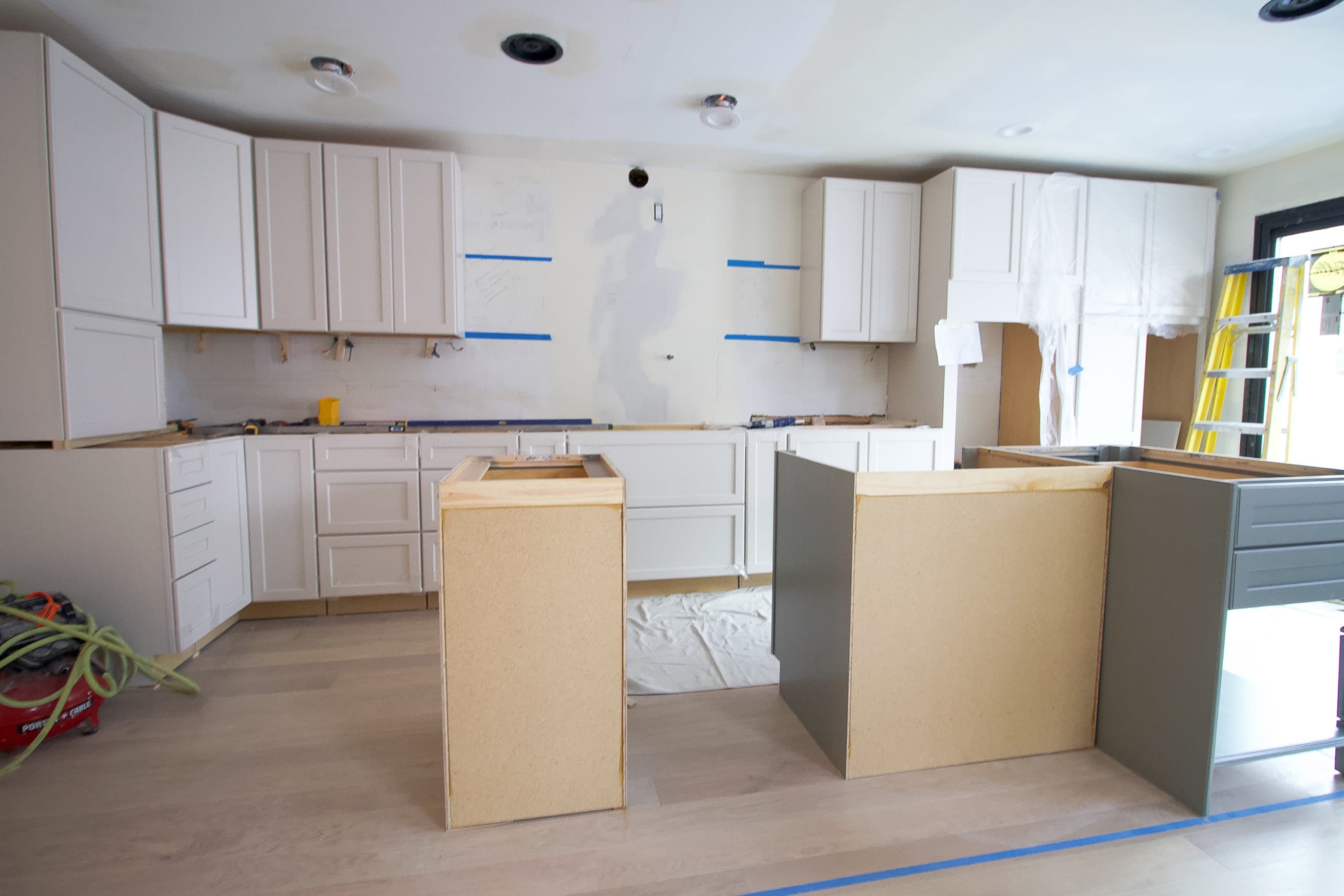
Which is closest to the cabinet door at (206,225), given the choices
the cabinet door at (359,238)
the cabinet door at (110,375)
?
the cabinet door at (110,375)

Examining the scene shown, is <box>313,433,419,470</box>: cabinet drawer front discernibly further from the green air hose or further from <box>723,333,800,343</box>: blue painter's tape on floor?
<box>723,333,800,343</box>: blue painter's tape on floor

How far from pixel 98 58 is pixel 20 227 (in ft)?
2.72

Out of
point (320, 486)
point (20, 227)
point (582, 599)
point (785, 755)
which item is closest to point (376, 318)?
point (320, 486)

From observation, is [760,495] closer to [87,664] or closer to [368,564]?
[368,564]

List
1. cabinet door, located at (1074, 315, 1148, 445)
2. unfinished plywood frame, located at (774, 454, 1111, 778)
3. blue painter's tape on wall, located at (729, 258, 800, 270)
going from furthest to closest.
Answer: blue painter's tape on wall, located at (729, 258, 800, 270), cabinet door, located at (1074, 315, 1148, 445), unfinished plywood frame, located at (774, 454, 1111, 778)

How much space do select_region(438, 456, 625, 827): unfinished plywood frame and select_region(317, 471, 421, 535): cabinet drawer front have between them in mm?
1772

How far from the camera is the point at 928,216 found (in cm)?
360

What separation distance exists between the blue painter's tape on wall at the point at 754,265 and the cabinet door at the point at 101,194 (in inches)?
111

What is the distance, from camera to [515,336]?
3.62 meters

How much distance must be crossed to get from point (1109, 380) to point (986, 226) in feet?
3.89

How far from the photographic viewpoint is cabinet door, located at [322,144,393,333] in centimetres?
308

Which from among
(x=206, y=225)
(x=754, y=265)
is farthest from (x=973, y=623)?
(x=206, y=225)

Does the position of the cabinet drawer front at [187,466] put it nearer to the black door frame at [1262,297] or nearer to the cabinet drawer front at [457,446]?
the cabinet drawer front at [457,446]

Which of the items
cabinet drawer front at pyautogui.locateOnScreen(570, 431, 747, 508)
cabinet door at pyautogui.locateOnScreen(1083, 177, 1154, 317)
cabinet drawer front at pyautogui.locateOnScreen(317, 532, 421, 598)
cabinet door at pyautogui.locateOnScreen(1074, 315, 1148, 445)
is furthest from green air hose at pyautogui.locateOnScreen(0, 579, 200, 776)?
cabinet door at pyautogui.locateOnScreen(1083, 177, 1154, 317)
